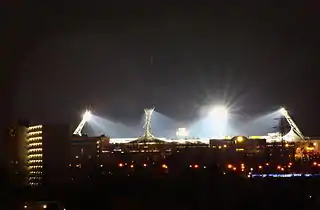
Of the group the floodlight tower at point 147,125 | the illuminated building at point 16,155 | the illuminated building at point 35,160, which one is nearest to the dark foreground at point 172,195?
the illuminated building at point 16,155

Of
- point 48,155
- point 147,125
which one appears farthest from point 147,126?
point 48,155

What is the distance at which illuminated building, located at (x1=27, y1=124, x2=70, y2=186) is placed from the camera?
30.7ft

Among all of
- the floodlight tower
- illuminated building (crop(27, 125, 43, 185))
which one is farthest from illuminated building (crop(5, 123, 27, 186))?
the floodlight tower

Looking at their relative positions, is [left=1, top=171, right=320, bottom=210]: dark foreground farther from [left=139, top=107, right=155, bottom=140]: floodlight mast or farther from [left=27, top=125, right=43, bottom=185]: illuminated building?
[left=139, top=107, right=155, bottom=140]: floodlight mast

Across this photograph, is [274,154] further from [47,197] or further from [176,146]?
[47,197]

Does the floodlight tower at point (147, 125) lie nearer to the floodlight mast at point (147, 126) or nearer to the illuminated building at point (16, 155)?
the floodlight mast at point (147, 126)

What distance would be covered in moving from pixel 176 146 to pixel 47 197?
13632 mm

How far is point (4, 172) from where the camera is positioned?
24.0ft

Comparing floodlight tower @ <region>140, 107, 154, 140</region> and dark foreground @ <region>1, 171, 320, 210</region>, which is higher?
floodlight tower @ <region>140, 107, 154, 140</region>

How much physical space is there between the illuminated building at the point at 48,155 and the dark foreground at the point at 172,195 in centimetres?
64

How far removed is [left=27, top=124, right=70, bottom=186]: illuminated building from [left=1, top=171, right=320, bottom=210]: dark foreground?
642mm

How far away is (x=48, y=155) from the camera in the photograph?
9.59 meters

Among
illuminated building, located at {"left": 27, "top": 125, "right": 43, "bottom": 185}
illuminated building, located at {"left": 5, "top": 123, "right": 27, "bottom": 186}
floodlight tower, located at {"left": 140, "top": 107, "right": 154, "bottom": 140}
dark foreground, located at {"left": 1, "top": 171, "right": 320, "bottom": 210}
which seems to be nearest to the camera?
dark foreground, located at {"left": 1, "top": 171, "right": 320, "bottom": 210}

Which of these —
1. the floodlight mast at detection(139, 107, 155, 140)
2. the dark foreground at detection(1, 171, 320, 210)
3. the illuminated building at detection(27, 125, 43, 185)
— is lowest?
the dark foreground at detection(1, 171, 320, 210)
